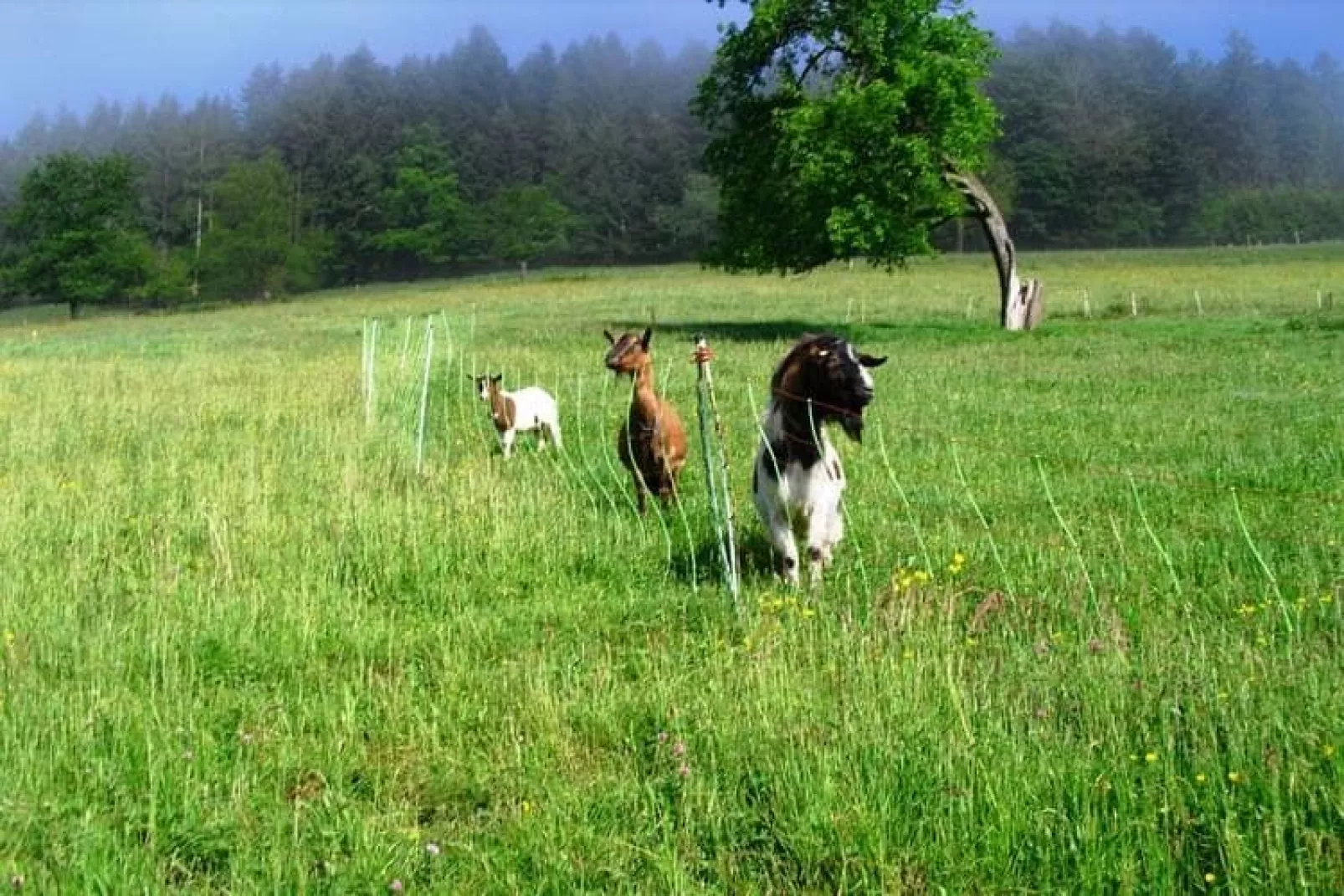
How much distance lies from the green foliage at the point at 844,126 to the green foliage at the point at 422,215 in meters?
87.4

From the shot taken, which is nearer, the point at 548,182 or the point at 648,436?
the point at 648,436

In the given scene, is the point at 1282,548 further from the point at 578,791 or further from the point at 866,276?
the point at 866,276

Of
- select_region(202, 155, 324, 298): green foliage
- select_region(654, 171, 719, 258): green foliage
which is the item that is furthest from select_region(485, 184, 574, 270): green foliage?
select_region(202, 155, 324, 298): green foliage

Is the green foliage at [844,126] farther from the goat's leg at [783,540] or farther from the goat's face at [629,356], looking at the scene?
the goat's leg at [783,540]

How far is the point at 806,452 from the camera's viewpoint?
7996 millimetres

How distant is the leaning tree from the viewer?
33.0m

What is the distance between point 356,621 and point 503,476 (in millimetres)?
4877

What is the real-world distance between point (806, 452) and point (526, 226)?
11302 cm

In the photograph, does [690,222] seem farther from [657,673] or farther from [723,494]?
[657,673]

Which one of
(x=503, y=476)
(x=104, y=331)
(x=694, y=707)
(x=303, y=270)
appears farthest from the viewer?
(x=303, y=270)

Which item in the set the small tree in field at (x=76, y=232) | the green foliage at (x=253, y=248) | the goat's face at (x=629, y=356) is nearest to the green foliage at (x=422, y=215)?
the green foliage at (x=253, y=248)

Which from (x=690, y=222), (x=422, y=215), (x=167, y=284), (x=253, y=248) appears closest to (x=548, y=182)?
(x=422, y=215)

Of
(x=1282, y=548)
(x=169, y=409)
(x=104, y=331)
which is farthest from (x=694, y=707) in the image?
(x=104, y=331)

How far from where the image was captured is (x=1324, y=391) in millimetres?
17250
